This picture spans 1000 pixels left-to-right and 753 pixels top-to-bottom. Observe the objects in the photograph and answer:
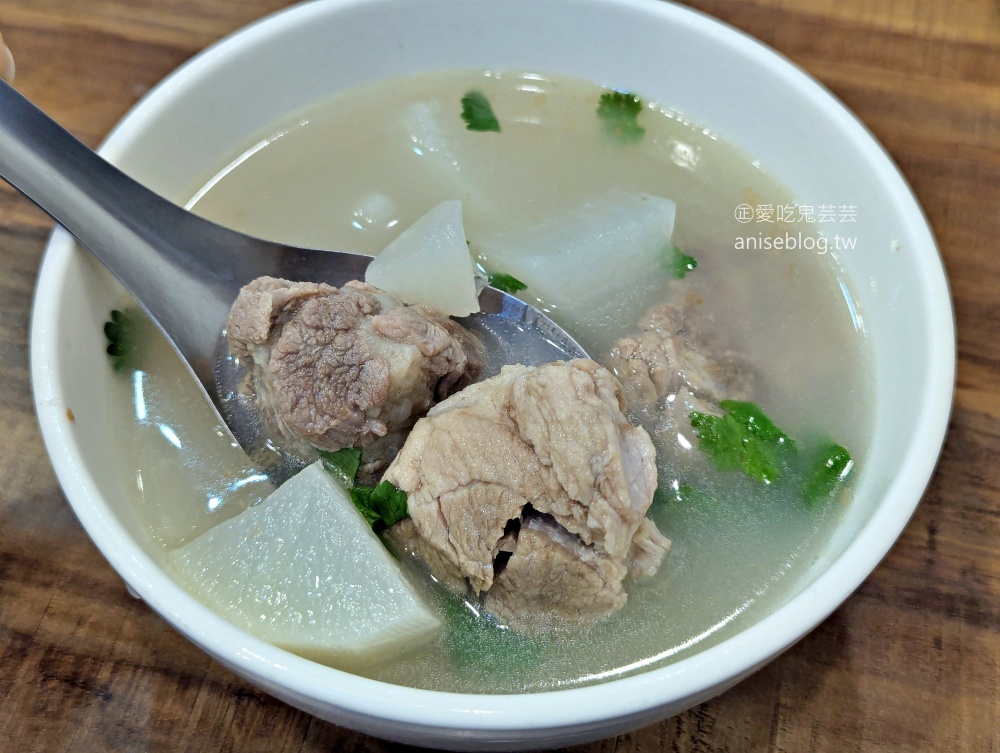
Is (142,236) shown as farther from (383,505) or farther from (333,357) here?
(383,505)

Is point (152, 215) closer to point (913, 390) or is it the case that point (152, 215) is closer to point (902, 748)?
point (913, 390)

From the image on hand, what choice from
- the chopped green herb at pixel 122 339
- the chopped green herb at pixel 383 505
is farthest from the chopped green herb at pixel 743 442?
the chopped green herb at pixel 122 339

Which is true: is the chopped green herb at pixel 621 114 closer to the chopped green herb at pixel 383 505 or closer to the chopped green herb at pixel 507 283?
the chopped green herb at pixel 507 283

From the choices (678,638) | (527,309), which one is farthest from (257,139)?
(678,638)

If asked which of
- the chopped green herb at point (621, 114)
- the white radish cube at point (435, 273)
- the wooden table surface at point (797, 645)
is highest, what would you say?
the chopped green herb at point (621, 114)

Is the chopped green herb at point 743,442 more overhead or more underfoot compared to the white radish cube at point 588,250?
more underfoot

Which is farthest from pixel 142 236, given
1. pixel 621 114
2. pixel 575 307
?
pixel 621 114

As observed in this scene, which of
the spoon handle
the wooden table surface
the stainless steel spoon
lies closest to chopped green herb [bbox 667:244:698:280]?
the stainless steel spoon
